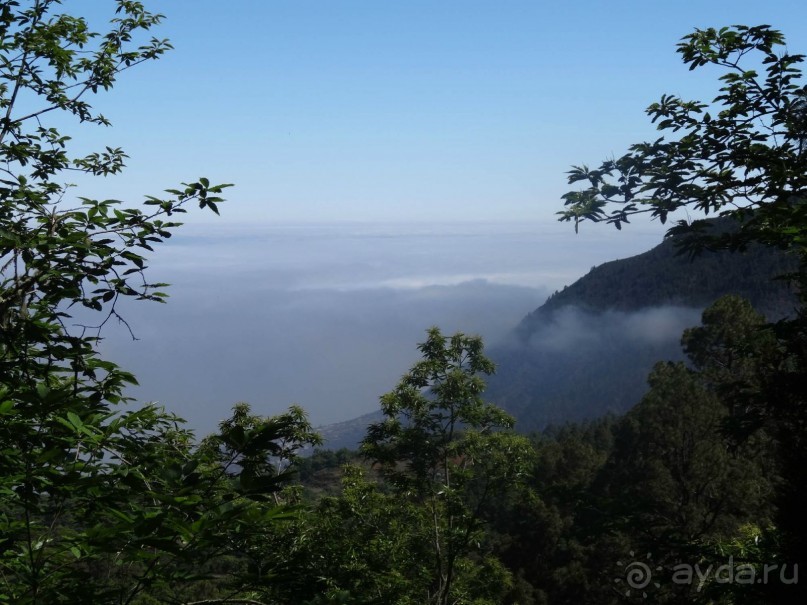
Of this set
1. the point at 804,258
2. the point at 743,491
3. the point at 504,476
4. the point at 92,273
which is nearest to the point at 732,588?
Result: the point at 804,258

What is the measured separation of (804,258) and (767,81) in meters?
1.91

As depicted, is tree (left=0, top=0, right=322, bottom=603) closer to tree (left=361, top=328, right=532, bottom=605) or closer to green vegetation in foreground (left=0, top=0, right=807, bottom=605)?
green vegetation in foreground (left=0, top=0, right=807, bottom=605)

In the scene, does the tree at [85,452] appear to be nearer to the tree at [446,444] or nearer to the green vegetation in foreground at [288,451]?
the green vegetation in foreground at [288,451]

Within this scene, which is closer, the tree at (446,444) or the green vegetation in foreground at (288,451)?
the green vegetation in foreground at (288,451)

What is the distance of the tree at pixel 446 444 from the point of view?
15.4m

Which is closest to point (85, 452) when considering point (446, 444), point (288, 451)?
point (288, 451)

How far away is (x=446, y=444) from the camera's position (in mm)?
16016

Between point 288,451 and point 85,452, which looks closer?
point 85,452

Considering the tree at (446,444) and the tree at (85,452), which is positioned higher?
the tree at (85,452)

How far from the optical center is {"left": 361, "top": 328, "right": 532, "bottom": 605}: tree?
50.6 feet

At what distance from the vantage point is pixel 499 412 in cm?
1628

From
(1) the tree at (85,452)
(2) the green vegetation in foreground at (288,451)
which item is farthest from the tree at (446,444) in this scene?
(1) the tree at (85,452)

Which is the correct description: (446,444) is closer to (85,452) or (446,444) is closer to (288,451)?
(288,451)

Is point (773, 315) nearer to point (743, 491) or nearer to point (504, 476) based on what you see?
point (743, 491)
